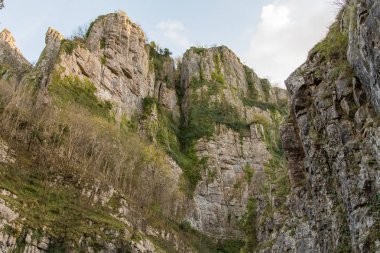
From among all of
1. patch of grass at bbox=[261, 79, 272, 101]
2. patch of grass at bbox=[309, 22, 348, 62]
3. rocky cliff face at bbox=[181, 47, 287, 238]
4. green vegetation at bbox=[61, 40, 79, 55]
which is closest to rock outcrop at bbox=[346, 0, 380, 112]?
patch of grass at bbox=[309, 22, 348, 62]

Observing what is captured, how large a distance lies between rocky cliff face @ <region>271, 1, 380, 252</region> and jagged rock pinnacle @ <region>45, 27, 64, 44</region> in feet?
161

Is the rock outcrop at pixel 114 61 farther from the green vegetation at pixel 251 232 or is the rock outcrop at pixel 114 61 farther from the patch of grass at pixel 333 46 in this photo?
the patch of grass at pixel 333 46

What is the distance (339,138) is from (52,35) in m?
56.5

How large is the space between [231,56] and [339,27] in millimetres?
68564

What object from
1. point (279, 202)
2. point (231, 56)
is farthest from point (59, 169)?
point (231, 56)

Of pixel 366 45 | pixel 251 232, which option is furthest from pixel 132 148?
pixel 366 45

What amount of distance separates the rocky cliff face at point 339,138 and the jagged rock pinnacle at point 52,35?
4917cm

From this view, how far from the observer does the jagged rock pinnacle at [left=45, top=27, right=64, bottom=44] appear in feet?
205

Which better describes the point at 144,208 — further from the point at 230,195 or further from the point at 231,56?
the point at 231,56

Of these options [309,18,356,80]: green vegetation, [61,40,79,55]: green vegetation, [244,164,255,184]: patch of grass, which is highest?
[61,40,79,55]: green vegetation

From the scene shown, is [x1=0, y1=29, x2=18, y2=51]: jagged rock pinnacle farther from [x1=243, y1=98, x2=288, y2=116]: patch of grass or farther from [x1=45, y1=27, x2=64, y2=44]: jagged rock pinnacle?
[x1=243, y1=98, x2=288, y2=116]: patch of grass

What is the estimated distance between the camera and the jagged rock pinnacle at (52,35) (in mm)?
62419

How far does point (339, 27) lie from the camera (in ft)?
57.4

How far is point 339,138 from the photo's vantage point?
50.6ft
